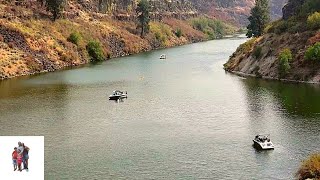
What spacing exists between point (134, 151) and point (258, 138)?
17451mm

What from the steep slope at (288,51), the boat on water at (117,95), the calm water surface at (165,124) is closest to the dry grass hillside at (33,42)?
the calm water surface at (165,124)

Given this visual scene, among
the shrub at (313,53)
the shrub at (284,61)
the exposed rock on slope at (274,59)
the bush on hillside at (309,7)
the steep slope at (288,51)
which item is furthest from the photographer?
the bush on hillside at (309,7)

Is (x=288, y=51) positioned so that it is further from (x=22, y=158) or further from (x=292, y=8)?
(x=22, y=158)

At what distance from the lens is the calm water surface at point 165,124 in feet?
201

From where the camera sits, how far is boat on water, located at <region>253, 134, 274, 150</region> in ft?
222

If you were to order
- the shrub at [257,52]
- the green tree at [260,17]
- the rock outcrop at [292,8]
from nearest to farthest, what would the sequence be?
the shrub at [257,52]
the rock outcrop at [292,8]
the green tree at [260,17]

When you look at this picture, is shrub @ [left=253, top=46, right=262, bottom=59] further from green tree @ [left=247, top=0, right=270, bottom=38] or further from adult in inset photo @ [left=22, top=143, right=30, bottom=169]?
adult in inset photo @ [left=22, top=143, right=30, bottom=169]

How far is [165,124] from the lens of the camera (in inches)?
3260

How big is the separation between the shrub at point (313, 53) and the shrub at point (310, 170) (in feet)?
229

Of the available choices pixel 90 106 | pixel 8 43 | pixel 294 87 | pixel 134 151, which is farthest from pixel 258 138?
pixel 8 43

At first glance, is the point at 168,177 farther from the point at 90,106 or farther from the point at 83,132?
the point at 90,106

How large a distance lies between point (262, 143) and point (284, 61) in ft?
207

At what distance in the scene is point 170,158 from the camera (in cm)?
6444

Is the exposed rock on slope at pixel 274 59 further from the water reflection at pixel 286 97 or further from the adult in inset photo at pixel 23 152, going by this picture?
Result: the adult in inset photo at pixel 23 152
